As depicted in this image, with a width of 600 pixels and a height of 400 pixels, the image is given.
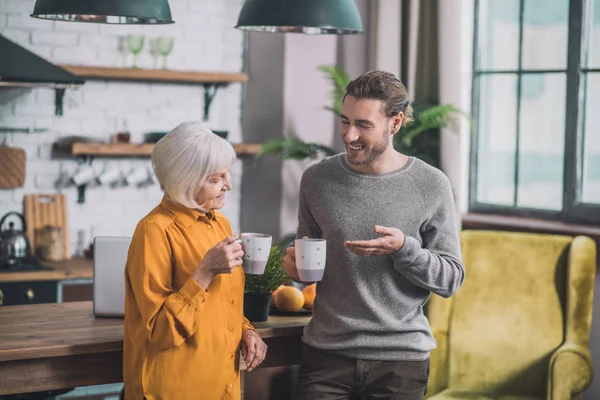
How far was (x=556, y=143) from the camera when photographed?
4508 mm

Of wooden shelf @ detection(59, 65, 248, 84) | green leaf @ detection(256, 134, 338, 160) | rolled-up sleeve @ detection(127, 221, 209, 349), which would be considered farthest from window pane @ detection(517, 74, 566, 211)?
rolled-up sleeve @ detection(127, 221, 209, 349)

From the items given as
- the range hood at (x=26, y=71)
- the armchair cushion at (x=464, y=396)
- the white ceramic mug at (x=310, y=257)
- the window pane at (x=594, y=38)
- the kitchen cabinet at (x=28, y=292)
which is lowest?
the armchair cushion at (x=464, y=396)

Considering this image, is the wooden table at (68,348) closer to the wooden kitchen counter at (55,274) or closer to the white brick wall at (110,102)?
the wooden kitchen counter at (55,274)

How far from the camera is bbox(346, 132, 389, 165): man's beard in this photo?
97.8 inches

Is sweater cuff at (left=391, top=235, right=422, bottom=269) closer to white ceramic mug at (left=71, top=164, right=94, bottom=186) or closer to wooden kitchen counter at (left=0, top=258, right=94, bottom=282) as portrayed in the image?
wooden kitchen counter at (left=0, top=258, right=94, bottom=282)

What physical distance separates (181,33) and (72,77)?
1.06 m

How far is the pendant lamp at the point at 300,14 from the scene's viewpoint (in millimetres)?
2621

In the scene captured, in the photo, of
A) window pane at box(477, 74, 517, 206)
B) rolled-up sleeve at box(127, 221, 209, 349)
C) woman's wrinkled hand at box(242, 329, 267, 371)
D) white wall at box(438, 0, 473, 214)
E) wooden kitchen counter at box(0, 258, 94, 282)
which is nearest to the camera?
rolled-up sleeve at box(127, 221, 209, 349)

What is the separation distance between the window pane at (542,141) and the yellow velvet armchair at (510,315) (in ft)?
2.38

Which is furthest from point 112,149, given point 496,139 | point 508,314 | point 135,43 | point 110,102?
point 508,314

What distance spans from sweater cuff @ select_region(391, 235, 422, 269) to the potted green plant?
0.49m

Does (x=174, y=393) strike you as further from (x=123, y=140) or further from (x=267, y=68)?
(x=267, y=68)

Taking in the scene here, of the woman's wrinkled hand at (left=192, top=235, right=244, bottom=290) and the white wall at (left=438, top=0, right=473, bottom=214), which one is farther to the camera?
the white wall at (left=438, top=0, right=473, bottom=214)

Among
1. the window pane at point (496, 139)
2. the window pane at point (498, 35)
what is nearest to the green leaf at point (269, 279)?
the window pane at point (496, 139)
